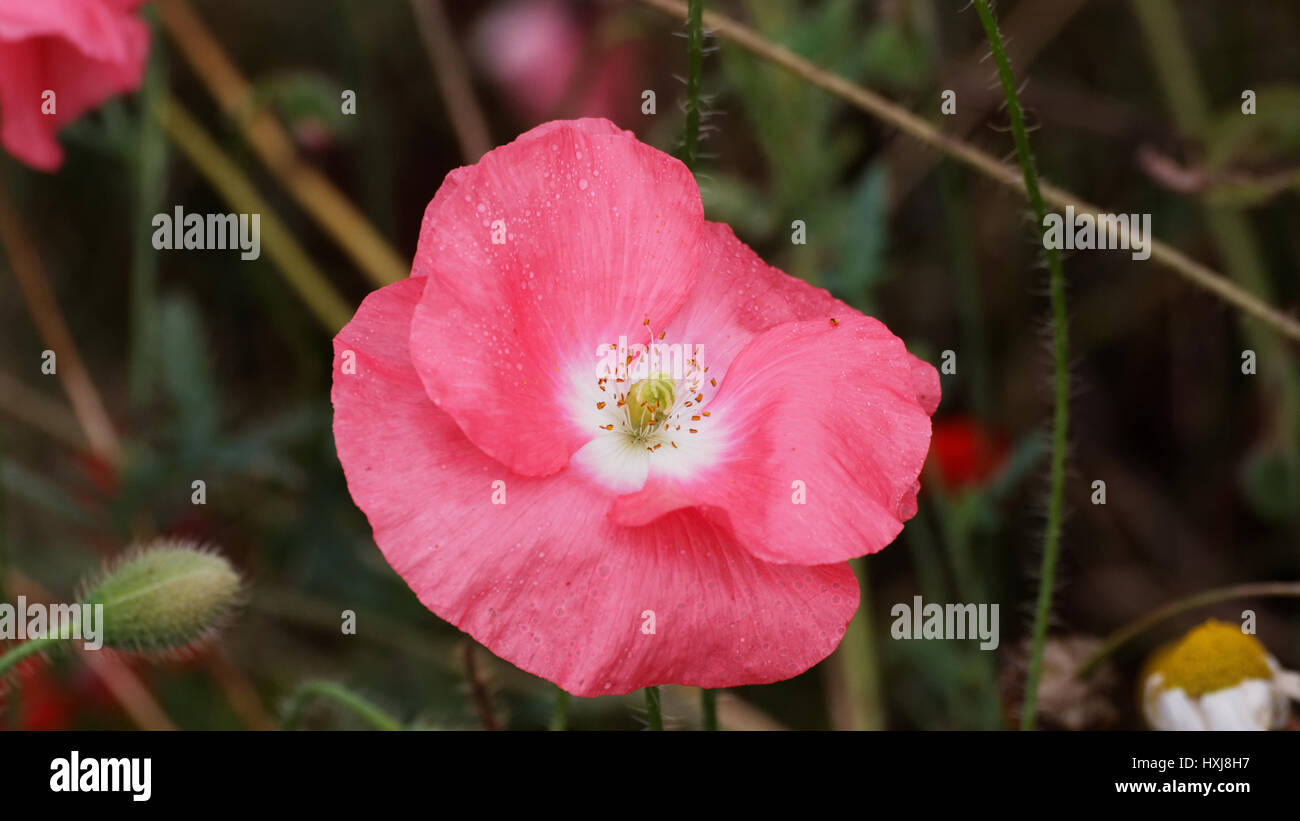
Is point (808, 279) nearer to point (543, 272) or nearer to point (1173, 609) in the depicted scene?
point (1173, 609)

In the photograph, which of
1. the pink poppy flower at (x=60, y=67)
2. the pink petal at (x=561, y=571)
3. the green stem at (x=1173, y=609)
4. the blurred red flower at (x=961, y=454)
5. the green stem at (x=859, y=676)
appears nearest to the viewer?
the pink petal at (x=561, y=571)

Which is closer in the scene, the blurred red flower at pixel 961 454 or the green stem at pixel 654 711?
the green stem at pixel 654 711

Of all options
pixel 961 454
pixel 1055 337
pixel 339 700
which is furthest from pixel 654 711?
pixel 961 454

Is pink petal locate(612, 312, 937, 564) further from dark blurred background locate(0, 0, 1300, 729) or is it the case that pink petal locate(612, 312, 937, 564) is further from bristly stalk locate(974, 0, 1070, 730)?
dark blurred background locate(0, 0, 1300, 729)

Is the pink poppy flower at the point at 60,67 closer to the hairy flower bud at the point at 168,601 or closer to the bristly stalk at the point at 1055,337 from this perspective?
the hairy flower bud at the point at 168,601

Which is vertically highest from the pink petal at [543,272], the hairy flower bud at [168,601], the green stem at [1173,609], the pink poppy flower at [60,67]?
the pink poppy flower at [60,67]

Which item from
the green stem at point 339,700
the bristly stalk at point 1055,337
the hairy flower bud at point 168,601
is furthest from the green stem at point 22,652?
the bristly stalk at point 1055,337
